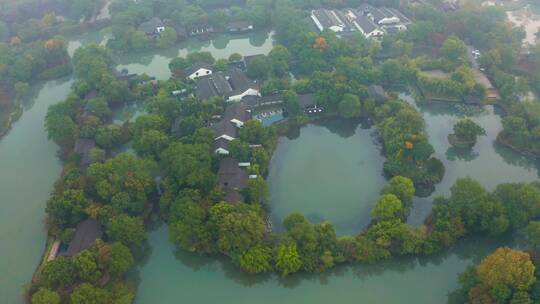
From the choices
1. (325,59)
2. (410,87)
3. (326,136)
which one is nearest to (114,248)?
(326,136)

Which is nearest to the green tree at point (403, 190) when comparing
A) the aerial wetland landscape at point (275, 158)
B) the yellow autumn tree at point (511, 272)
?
the aerial wetland landscape at point (275, 158)

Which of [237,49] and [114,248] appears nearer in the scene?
[114,248]

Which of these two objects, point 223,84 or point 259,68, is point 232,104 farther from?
point 259,68

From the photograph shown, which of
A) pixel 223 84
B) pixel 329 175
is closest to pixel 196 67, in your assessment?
pixel 223 84

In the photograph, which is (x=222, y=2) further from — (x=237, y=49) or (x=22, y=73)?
(x=22, y=73)

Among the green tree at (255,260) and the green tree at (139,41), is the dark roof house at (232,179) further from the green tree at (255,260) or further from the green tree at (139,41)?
the green tree at (139,41)
